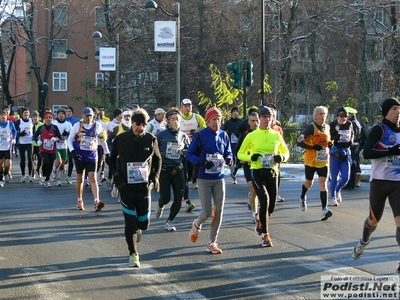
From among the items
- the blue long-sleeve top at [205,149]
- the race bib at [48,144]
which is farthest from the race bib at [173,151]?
the race bib at [48,144]

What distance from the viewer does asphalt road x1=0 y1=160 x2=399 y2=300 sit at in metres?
7.39

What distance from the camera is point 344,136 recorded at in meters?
14.1

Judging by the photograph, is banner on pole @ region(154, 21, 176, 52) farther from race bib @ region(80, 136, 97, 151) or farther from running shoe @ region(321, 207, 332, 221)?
running shoe @ region(321, 207, 332, 221)

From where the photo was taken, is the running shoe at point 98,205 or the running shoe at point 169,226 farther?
the running shoe at point 98,205

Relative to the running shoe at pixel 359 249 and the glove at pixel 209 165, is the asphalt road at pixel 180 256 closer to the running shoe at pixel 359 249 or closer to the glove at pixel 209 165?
the running shoe at pixel 359 249

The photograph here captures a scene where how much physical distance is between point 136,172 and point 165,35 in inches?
712

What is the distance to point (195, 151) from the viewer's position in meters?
9.55

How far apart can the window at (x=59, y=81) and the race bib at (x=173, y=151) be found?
58.7m

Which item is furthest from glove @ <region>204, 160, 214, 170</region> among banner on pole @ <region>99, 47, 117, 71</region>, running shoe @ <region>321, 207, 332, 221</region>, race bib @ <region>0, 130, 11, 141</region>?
banner on pole @ <region>99, 47, 117, 71</region>

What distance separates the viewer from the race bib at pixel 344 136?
46.0ft

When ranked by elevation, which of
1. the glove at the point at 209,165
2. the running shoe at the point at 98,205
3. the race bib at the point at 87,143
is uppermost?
the race bib at the point at 87,143

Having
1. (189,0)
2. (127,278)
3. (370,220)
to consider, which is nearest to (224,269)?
(127,278)

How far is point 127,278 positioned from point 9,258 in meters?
1.94

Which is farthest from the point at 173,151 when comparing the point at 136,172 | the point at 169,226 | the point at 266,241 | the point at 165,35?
the point at 165,35
